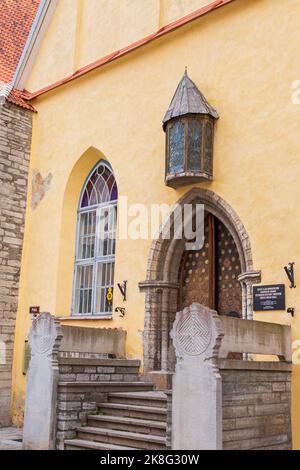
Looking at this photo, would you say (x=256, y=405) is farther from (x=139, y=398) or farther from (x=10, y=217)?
(x=10, y=217)

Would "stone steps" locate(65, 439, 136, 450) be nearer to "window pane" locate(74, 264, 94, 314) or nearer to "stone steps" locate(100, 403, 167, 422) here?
"stone steps" locate(100, 403, 167, 422)

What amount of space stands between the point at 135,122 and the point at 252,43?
2.65 m

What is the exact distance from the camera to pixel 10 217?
40.7 feet

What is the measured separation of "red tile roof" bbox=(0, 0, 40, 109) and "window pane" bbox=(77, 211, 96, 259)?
2937 millimetres

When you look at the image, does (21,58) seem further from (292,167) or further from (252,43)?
(292,167)

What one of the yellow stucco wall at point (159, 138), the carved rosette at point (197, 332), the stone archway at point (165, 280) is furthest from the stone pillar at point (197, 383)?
the stone archway at point (165, 280)

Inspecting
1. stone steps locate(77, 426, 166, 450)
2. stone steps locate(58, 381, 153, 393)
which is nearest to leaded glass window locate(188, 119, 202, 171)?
stone steps locate(58, 381, 153, 393)

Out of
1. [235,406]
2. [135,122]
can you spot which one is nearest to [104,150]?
[135,122]

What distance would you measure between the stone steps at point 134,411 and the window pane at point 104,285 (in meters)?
2.73

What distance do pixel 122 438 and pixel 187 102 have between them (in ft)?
17.0

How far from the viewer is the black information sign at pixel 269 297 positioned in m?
8.32

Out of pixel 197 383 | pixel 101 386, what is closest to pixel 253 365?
pixel 197 383

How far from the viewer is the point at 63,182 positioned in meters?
12.3

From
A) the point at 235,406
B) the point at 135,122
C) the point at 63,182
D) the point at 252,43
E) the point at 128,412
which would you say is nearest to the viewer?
the point at 235,406
